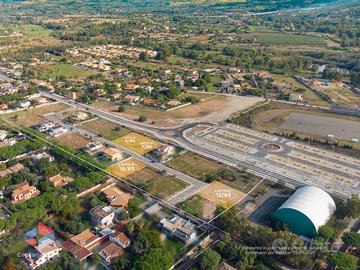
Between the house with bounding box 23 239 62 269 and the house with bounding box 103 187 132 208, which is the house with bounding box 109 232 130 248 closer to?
the house with bounding box 23 239 62 269

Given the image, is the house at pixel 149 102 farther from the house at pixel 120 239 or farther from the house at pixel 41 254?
the house at pixel 41 254

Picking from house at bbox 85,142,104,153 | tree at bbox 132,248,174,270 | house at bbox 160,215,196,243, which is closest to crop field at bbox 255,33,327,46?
house at bbox 85,142,104,153

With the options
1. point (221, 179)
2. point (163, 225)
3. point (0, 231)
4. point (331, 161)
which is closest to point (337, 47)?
point (331, 161)

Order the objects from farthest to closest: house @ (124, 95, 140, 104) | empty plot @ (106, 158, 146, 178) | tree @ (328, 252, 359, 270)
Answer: house @ (124, 95, 140, 104) < empty plot @ (106, 158, 146, 178) < tree @ (328, 252, 359, 270)

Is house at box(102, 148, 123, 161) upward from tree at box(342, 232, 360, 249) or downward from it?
downward

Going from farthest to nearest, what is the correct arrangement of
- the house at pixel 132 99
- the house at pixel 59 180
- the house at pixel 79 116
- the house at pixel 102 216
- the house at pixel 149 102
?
1. the house at pixel 132 99
2. the house at pixel 149 102
3. the house at pixel 79 116
4. the house at pixel 59 180
5. the house at pixel 102 216

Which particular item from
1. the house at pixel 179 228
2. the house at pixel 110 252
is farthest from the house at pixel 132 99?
the house at pixel 110 252

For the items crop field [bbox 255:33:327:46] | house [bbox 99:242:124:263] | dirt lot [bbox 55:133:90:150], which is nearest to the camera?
house [bbox 99:242:124:263]
